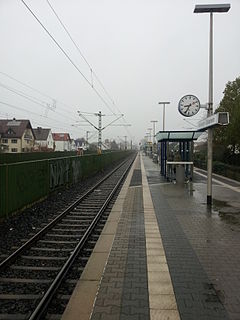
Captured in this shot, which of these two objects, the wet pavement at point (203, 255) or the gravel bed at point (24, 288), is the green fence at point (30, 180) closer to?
the wet pavement at point (203, 255)

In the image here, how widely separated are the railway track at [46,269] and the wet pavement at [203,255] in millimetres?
1589

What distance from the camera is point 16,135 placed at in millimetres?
74000

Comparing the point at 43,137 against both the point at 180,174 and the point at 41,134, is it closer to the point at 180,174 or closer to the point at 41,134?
the point at 41,134

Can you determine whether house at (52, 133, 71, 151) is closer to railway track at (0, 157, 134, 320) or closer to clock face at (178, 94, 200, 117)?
clock face at (178, 94, 200, 117)

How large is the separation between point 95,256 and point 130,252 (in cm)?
69

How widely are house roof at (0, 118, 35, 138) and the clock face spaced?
212 feet

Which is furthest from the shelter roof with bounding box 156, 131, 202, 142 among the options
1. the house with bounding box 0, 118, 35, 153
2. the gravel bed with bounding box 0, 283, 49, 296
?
the house with bounding box 0, 118, 35, 153

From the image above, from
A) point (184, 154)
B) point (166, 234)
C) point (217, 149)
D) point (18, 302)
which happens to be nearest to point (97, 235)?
point (166, 234)

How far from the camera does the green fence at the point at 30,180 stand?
9.42 metres

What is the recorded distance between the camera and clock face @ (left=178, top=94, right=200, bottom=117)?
13.2 m

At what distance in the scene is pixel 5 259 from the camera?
6.01 meters

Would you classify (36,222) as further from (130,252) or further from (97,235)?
(130,252)

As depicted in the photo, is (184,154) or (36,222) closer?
(36,222)

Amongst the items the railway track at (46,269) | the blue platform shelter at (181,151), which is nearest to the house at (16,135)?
the blue platform shelter at (181,151)
